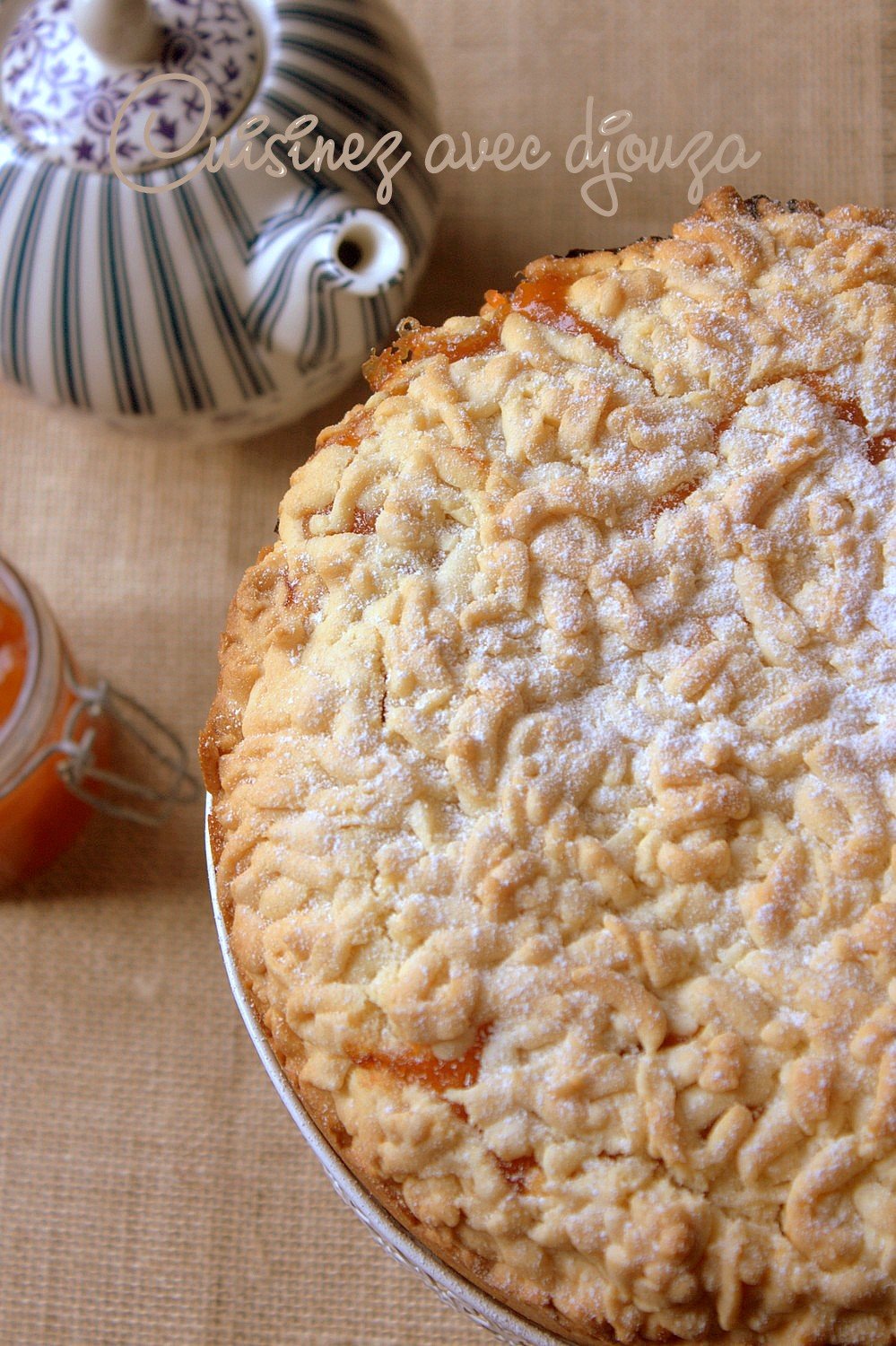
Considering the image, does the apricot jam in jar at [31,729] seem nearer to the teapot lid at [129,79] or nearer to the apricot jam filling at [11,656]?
the apricot jam filling at [11,656]

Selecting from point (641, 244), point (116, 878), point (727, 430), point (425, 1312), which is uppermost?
point (641, 244)

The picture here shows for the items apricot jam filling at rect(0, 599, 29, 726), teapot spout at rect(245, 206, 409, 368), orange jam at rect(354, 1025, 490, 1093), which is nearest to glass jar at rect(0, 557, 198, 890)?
apricot jam filling at rect(0, 599, 29, 726)

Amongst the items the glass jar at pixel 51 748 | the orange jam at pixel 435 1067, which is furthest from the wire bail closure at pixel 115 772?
the orange jam at pixel 435 1067

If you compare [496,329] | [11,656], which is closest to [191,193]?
[496,329]

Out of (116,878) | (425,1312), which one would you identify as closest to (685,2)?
(116,878)

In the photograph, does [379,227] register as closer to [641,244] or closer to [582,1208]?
[641,244]

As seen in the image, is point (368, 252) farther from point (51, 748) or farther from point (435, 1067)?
point (435, 1067)
